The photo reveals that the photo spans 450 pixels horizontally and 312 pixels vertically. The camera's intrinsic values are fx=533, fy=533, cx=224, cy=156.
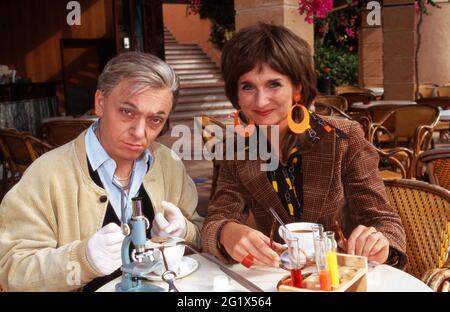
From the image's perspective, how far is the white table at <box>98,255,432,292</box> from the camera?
130 cm

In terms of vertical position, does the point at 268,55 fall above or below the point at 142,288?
above

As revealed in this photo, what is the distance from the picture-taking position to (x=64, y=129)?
5.22m

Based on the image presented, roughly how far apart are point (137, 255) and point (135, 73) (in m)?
0.59

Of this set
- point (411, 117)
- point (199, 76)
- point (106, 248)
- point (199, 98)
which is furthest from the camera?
point (199, 76)

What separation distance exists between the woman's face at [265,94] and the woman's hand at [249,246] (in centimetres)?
37

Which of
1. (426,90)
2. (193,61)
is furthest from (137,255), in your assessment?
(193,61)

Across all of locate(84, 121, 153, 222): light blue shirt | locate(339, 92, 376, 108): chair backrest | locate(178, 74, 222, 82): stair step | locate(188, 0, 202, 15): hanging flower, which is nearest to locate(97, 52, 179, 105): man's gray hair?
locate(84, 121, 153, 222): light blue shirt

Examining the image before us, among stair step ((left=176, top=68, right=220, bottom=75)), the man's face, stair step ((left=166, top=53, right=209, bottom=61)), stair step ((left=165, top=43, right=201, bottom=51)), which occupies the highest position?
stair step ((left=165, top=43, right=201, bottom=51))

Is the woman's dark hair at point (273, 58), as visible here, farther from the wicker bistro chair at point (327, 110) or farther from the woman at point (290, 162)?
the wicker bistro chair at point (327, 110)

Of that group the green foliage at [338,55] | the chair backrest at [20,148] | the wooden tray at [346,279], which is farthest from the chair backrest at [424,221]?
the green foliage at [338,55]

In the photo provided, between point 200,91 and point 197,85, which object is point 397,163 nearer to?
point 200,91

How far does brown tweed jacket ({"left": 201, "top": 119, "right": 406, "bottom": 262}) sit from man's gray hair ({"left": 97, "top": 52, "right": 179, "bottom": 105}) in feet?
1.42

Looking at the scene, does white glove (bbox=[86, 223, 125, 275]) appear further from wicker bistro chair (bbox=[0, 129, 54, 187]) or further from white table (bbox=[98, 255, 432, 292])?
wicker bistro chair (bbox=[0, 129, 54, 187])
